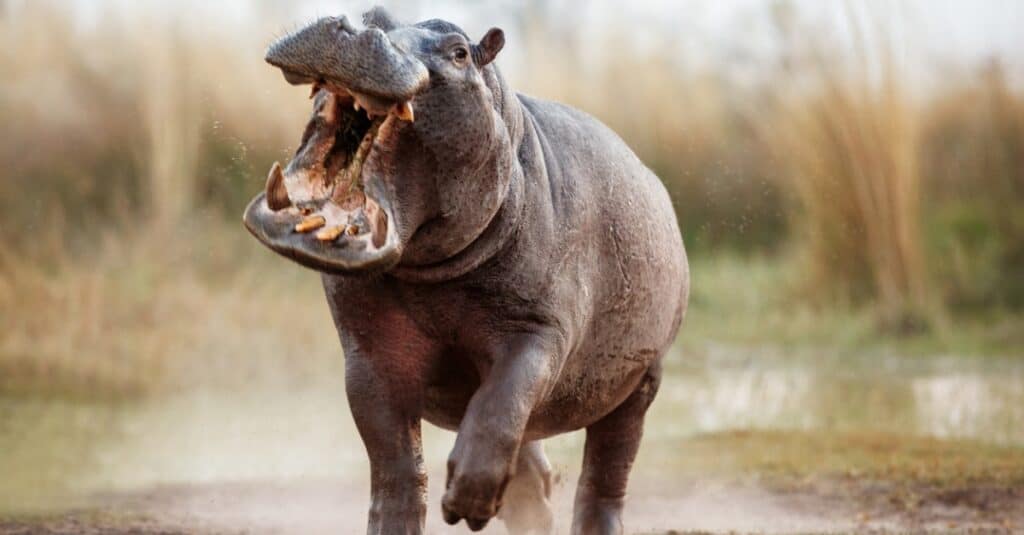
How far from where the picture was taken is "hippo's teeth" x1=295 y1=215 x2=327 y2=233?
3.57m

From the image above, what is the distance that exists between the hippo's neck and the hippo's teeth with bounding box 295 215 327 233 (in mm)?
419

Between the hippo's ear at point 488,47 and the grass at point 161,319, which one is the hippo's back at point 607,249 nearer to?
the hippo's ear at point 488,47

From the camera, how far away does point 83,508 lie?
21.3 ft

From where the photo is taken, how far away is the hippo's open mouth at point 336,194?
3.57 m

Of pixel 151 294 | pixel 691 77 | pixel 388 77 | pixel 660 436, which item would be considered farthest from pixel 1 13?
pixel 388 77

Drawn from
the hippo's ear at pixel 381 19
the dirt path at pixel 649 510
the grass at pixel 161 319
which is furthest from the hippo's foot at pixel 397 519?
the grass at pixel 161 319

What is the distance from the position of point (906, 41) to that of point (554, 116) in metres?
6.56

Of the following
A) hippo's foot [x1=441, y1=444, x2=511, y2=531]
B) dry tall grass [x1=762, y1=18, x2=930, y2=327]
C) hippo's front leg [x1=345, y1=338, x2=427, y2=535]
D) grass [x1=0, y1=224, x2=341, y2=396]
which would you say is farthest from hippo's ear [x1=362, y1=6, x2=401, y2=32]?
dry tall grass [x1=762, y1=18, x2=930, y2=327]

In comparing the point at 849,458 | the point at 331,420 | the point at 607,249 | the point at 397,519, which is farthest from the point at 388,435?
the point at 331,420

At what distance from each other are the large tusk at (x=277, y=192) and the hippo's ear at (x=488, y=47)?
60cm

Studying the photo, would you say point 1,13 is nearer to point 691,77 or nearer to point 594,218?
point 691,77

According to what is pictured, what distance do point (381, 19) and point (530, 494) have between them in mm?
2159

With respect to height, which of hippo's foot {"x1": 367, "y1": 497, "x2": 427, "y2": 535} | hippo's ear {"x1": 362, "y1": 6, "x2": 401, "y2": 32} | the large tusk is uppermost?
hippo's ear {"x1": 362, "y1": 6, "x2": 401, "y2": 32}

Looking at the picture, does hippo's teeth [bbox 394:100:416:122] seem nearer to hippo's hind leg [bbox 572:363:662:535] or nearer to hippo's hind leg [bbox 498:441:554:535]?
hippo's hind leg [bbox 572:363:662:535]
